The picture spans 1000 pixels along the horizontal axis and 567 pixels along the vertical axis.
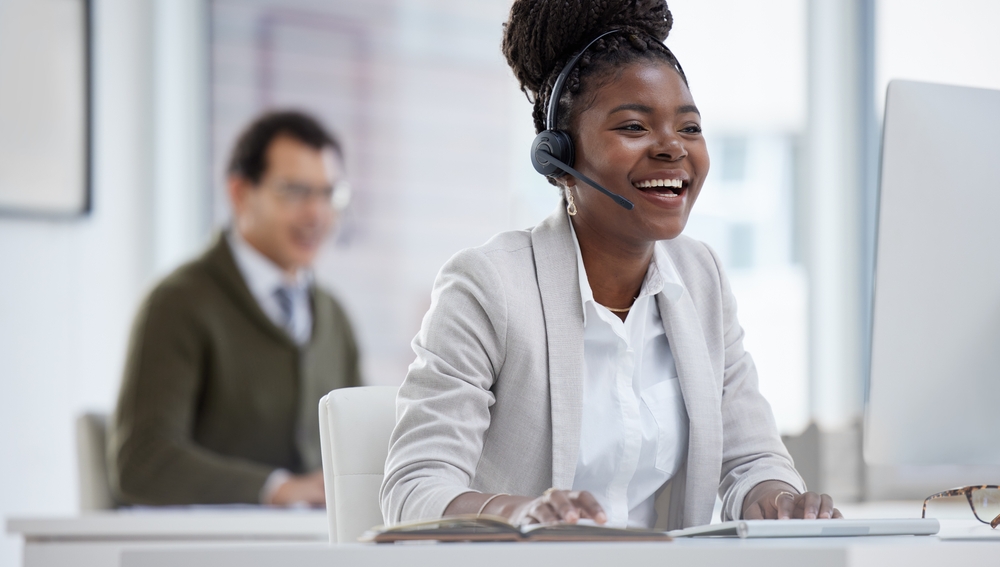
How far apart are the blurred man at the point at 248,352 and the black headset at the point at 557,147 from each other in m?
1.51

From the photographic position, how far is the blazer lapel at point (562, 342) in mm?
1221

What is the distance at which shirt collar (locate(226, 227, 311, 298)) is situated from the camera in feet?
10.3

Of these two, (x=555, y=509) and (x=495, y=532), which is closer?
(x=495, y=532)

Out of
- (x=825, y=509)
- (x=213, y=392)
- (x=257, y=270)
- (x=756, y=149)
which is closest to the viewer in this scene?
(x=825, y=509)

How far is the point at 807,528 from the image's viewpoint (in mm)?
876

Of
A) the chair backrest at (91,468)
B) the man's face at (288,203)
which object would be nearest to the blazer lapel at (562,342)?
the chair backrest at (91,468)

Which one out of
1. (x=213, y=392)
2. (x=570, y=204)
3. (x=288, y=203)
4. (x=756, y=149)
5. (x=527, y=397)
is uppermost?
(x=756, y=149)

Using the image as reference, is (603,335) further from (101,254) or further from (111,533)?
(101,254)

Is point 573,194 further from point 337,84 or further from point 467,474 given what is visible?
point 337,84

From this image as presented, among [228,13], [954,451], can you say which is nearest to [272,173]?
[228,13]

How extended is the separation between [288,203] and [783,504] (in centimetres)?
245

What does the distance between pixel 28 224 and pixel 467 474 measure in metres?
2.58

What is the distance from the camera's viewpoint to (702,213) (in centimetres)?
387

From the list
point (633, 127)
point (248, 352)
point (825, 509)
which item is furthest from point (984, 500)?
point (248, 352)
